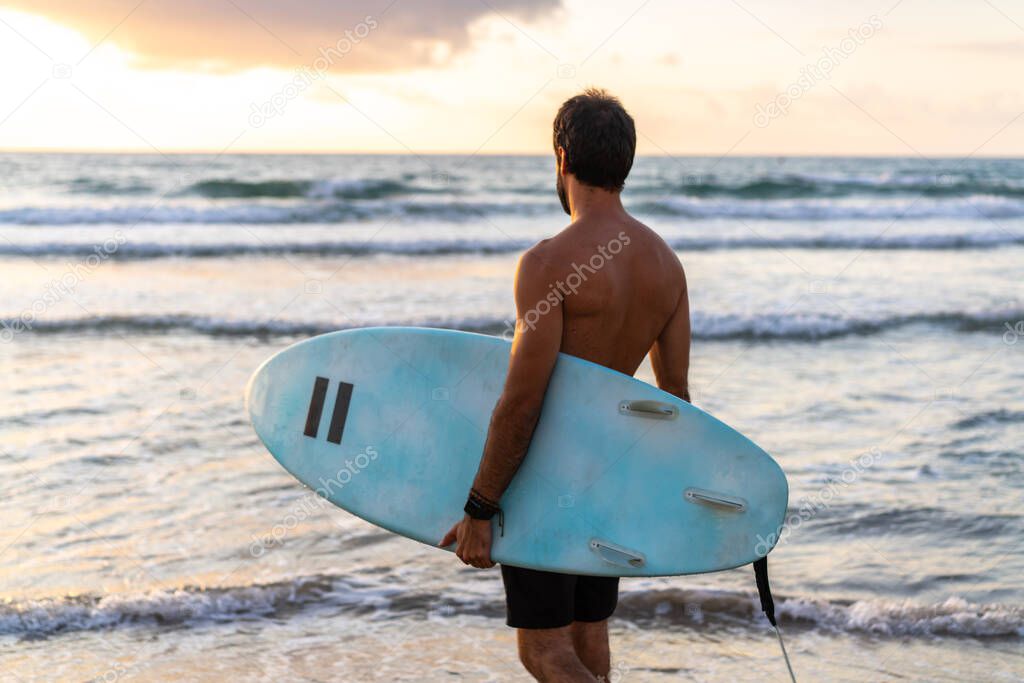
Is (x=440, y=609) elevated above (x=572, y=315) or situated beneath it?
situated beneath

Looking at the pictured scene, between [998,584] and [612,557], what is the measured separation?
229 cm

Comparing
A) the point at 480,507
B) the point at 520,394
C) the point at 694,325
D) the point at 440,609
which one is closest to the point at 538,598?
the point at 480,507

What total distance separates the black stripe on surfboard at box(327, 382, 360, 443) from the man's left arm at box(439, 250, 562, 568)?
552 millimetres

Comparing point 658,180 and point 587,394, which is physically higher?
point 658,180

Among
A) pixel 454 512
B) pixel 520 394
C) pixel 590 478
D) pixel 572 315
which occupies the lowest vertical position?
pixel 454 512

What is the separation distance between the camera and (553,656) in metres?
1.99

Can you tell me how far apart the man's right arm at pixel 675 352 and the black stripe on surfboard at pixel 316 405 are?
87 centimetres

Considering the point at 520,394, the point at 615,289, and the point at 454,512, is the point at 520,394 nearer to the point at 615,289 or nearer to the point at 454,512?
the point at 615,289

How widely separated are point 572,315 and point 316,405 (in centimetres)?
87

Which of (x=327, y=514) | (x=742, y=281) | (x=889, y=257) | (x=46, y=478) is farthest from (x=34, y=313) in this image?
(x=889, y=257)

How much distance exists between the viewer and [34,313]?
9.12 meters

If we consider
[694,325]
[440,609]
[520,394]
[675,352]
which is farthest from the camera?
[694,325]

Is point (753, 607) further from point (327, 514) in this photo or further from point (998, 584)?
point (327, 514)

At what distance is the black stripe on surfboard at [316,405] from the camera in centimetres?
247
